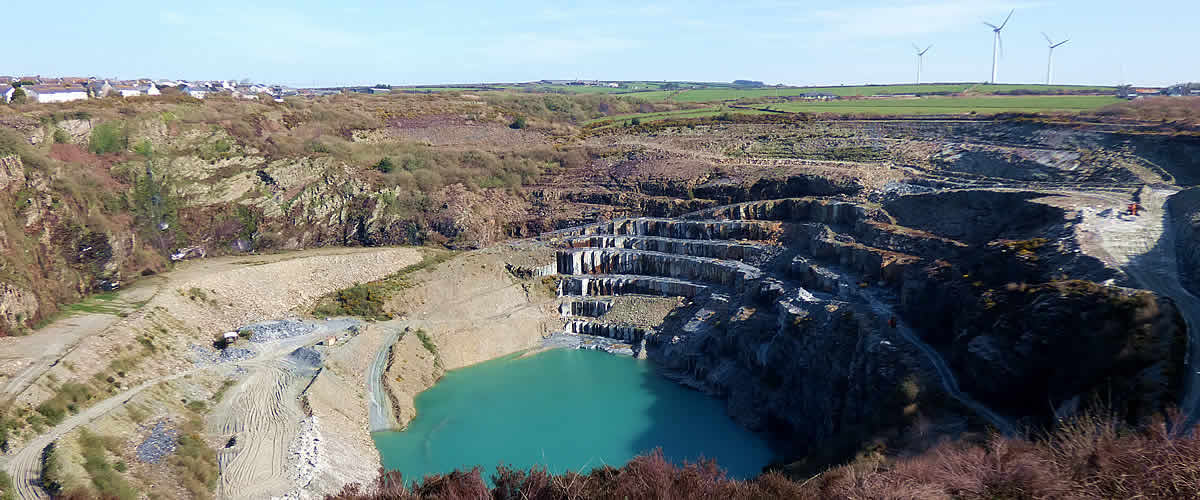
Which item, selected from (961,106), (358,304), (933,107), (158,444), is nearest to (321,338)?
(358,304)

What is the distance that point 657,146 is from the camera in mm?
79625

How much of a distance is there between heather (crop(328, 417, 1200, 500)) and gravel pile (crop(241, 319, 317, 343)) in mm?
23715

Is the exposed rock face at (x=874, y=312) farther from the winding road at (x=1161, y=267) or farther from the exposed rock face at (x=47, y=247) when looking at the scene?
the exposed rock face at (x=47, y=247)

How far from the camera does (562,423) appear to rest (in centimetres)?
3597

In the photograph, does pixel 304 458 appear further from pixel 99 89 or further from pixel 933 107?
pixel 933 107

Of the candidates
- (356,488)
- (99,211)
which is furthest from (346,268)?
A: (356,488)

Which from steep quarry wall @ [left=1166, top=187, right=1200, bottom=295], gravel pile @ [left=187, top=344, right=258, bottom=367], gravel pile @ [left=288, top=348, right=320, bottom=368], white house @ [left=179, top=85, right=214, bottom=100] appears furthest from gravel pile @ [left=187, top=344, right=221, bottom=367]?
white house @ [left=179, top=85, right=214, bottom=100]

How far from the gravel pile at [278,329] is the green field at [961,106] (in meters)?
69.5

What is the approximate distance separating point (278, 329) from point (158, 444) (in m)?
15.0

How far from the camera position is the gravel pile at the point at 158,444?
87.9ft

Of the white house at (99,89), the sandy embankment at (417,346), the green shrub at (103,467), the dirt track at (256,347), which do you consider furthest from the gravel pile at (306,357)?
the white house at (99,89)

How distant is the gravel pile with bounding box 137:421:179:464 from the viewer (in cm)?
2678

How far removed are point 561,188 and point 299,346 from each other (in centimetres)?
3375

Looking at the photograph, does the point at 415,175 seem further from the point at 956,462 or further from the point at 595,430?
the point at 956,462
